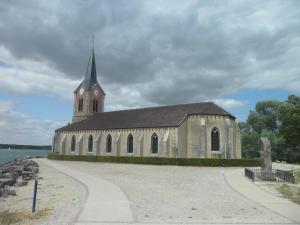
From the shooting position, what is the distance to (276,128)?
55.6 metres

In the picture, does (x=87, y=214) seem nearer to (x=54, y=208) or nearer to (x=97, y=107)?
(x=54, y=208)

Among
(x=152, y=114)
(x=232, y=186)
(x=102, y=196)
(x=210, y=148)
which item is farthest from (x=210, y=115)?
(x=102, y=196)

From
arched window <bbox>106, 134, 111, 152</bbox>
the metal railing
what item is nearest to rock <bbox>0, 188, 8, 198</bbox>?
the metal railing

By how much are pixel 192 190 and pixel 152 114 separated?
29.1m

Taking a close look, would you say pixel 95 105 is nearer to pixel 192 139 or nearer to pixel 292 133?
pixel 192 139

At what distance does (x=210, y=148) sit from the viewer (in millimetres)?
36312

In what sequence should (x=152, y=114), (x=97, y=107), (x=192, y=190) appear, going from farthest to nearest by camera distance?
1. (x=97, y=107)
2. (x=152, y=114)
3. (x=192, y=190)

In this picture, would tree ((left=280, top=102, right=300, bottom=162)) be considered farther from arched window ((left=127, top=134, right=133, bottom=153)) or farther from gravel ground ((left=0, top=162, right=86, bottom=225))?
gravel ground ((left=0, top=162, right=86, bottom=225))

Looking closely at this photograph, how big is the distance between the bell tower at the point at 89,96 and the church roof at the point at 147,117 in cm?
268

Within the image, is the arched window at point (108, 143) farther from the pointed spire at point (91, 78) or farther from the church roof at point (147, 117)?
the pointed spire at point (91, 78)

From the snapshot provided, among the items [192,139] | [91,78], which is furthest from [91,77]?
[192,139]

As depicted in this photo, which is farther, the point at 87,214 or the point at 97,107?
the point at 97,107

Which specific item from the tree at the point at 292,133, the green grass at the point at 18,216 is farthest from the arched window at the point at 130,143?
the green grass at the point at 18,216

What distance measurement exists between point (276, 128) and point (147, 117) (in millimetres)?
27024
